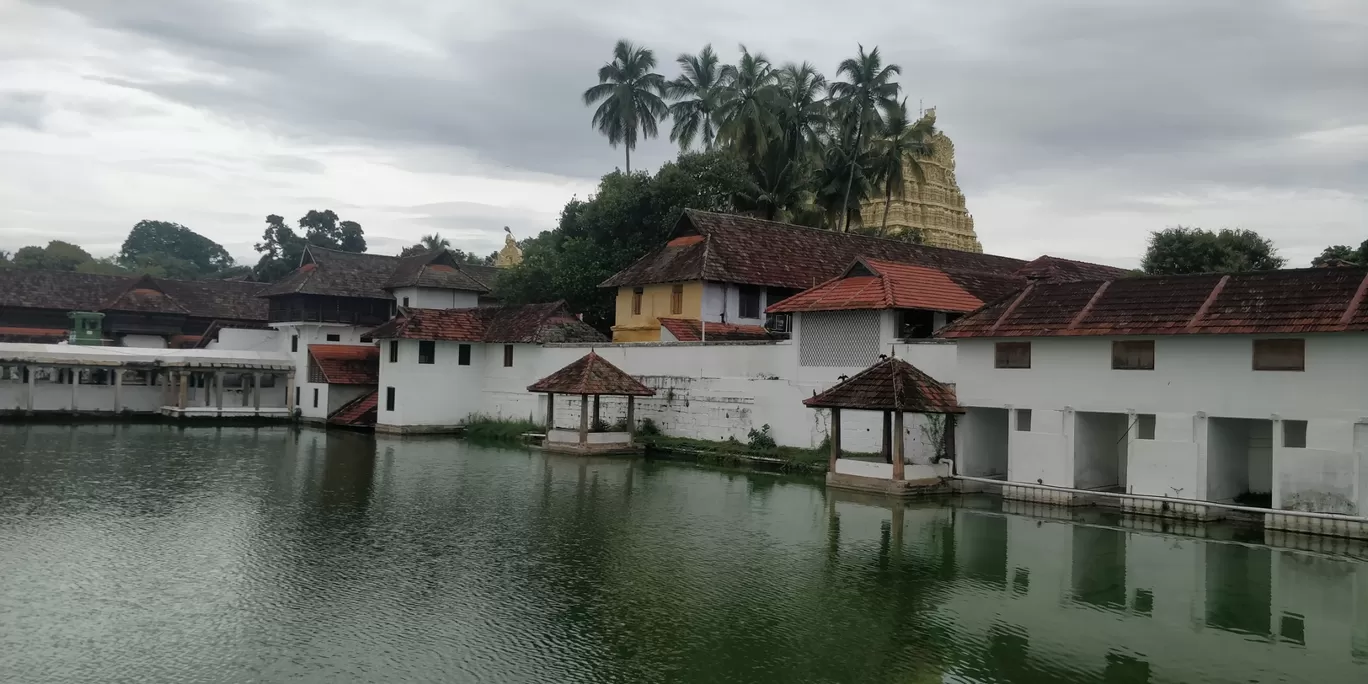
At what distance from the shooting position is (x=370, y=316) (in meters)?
39.8

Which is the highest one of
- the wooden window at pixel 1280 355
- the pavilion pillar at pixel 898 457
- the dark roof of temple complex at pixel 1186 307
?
the dark roof of temple complex at pixel 1186 307

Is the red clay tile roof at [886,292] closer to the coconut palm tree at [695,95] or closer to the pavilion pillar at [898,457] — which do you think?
the pavilion pillar at [898,457]

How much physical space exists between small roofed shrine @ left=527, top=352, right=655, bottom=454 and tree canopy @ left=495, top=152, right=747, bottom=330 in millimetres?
9994

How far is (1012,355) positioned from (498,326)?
63.4 ft

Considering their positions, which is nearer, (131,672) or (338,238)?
(131,672)

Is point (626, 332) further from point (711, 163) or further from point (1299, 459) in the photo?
point (1299, 459)

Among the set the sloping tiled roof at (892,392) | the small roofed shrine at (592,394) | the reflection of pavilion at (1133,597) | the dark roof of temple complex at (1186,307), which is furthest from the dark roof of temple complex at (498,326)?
the reflection of pavilion at (1133,597)

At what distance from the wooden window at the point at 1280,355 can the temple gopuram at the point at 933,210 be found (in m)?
35.4

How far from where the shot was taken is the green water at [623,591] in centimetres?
942

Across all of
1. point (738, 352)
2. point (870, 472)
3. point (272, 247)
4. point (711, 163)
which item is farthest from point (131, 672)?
point (272, 247)

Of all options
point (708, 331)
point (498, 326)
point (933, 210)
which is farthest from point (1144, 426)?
point (933, 210)

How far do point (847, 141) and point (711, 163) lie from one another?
6484mm

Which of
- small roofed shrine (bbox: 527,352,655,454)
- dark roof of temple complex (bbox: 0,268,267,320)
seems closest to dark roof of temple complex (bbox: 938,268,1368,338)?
small roofed shrine (bbox: 527,352,655,454)

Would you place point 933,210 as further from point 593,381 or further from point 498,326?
point 593,381
